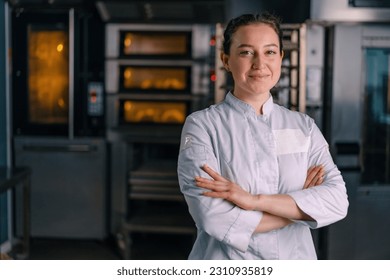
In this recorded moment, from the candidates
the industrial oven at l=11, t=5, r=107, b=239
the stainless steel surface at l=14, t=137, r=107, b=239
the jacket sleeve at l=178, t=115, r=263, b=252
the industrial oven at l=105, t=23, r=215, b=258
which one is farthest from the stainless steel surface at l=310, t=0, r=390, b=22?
the jacket sleeve at l=178, t=115, r=263, b=252

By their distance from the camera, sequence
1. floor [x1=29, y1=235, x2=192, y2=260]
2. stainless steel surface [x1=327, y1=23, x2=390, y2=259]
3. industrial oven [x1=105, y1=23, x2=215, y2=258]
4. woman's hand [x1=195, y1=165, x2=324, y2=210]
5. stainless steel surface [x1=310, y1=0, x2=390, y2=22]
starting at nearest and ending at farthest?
woman's hand [x1=195, y1=165, x2=324, y2=210] < stainless steel surface [x1=310, y1=0, x2=390, y2=22] < stainless steel surface [x1=327, y1=23, x2=390, y2=259] < floor [x1=29, y1=235, x2=192, y2=260] < industrial oven [x1=105, y1=23, x2=215, y2=258]

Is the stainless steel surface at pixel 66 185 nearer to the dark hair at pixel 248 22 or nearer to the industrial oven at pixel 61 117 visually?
the industrial oven at pixel 61 117

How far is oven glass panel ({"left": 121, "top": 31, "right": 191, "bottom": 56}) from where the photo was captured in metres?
3.34

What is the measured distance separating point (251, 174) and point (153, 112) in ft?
7.39

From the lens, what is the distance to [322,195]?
1169mm

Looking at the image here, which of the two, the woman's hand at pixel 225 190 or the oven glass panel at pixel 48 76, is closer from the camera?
the woman's hand at pixel 225 190

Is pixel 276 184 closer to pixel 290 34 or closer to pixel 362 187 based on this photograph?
pixel 290 34

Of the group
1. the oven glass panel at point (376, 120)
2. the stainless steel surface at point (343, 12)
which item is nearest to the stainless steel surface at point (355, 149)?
the oven glass panel at point (376, 120)

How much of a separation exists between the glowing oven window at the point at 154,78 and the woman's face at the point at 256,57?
219cm

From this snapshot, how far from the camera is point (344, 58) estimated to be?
9.32 ft

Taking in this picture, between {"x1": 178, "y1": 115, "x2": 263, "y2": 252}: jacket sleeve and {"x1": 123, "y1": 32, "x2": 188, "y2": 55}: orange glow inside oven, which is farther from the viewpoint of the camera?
{"x1": 123, "y1": 32, "x2": 188, "y2": 55}: orange glow inside oven

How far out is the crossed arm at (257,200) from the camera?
1.11 m

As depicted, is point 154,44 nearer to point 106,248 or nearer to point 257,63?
point 106,248

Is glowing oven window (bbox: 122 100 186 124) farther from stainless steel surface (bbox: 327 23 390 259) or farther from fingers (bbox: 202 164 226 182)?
fingers (bbox: 202 164 226 182)
